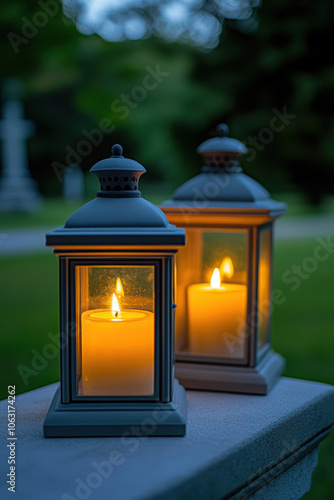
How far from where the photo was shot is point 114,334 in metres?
1.13

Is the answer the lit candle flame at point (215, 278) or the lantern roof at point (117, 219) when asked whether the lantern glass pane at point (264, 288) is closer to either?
the lit candle flame at point (215, 278)

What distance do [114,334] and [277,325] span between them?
3.13 metres

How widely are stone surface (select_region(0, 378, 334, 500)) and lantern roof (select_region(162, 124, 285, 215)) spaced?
1.58 ft

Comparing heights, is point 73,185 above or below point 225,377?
above

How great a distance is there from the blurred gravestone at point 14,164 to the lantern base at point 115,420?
12168 millimetres

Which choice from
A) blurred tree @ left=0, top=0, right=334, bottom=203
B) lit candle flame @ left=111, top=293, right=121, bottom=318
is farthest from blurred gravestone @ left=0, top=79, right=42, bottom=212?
lit candle flame @ left=111, top=293, right=121, bottom=318

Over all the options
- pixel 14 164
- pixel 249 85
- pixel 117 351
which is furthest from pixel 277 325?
pixel 14 164

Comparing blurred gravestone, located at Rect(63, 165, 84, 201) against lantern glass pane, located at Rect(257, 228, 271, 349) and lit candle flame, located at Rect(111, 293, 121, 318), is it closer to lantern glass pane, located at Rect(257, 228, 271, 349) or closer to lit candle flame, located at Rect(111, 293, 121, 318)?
lantern glass pane, located at Rect(257, 228, 271, 349)

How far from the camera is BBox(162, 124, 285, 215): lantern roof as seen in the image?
4.58ft

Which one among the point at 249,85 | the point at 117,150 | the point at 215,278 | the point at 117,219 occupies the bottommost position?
the point at 215,278

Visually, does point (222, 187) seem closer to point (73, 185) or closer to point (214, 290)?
point (214, 290)

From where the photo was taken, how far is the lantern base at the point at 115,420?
1.12 meters

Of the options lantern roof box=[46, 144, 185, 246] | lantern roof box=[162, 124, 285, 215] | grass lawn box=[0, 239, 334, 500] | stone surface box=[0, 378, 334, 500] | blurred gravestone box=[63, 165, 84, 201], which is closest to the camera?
stone surface box=[0, 378, 334, 500]

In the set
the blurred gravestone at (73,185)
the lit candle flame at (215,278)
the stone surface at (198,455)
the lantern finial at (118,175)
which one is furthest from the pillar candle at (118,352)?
the blurred gravestone at (73,185)
